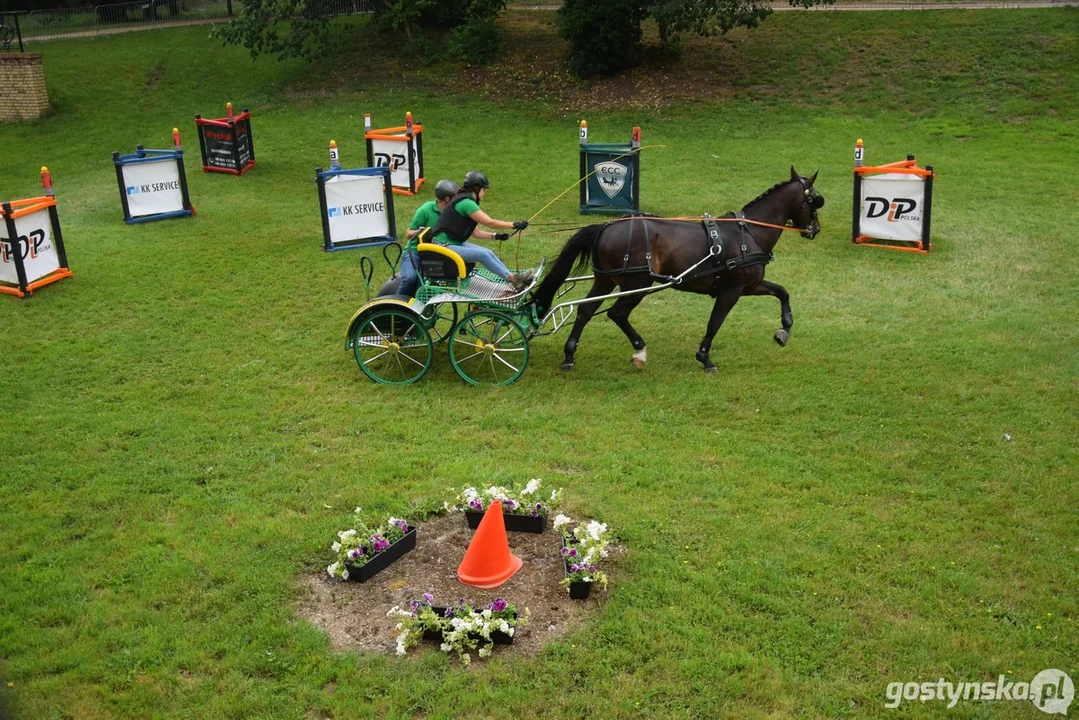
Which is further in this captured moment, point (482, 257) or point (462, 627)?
point (482, 257)

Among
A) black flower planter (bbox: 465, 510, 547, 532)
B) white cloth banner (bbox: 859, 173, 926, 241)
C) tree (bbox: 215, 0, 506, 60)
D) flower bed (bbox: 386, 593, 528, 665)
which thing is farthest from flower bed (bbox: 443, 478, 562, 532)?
tree (bbox: 215, 0, 506, 60)

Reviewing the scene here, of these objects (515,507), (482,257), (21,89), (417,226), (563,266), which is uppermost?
(21,89)

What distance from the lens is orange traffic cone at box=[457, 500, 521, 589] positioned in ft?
21.0

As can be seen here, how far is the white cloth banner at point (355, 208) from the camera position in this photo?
14352mm

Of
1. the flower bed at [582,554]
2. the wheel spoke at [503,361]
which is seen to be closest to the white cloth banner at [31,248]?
the wheel spoke at [503,361]

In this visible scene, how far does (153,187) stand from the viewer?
637 inches

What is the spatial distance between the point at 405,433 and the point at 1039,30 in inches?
915

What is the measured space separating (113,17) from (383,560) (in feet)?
108

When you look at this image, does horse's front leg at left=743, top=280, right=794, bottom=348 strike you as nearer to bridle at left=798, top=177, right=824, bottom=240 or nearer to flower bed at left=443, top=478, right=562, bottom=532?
bridle at left=798, top=177, right=824, bottom=240

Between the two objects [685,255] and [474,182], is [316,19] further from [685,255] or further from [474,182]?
[685,255]

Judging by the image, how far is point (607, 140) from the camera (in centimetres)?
2152

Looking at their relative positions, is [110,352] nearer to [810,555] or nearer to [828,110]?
[810,555]

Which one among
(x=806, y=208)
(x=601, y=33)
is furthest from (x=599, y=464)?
(x=601, y=33)

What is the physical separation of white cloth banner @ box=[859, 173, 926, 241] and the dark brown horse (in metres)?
4.64
